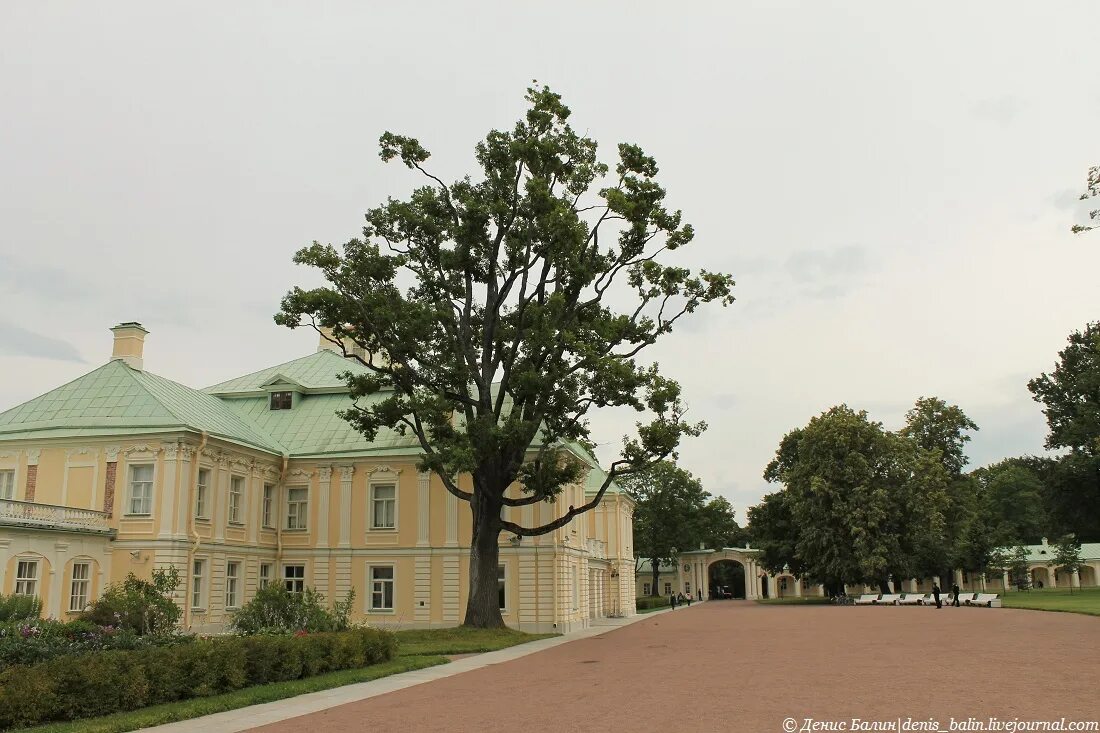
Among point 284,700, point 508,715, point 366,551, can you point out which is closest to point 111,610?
point 284,700

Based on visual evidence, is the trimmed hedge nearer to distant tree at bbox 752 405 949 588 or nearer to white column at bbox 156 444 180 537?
white column at bbox 156 444 180 537

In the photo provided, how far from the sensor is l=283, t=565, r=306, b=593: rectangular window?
33.1 metres

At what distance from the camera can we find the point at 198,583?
28609 millimetres

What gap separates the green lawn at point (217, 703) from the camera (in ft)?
34.6

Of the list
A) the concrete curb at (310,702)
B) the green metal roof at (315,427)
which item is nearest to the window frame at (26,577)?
the green metal roof at (315,427)

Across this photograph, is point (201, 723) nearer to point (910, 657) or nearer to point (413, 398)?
point (910, 657)

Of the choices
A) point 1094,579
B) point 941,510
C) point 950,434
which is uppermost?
point 950,434

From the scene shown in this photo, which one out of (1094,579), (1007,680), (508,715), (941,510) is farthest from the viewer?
(1094,579)

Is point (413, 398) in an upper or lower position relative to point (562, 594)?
upper

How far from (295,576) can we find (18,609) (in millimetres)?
19580

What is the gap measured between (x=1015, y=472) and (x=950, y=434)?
117 feet

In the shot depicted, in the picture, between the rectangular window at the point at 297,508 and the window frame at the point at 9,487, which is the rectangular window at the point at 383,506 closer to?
the rectangular window at the point at 297,508

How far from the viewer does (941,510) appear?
5366 centimetres

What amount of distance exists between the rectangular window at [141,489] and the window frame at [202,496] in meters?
1.44
